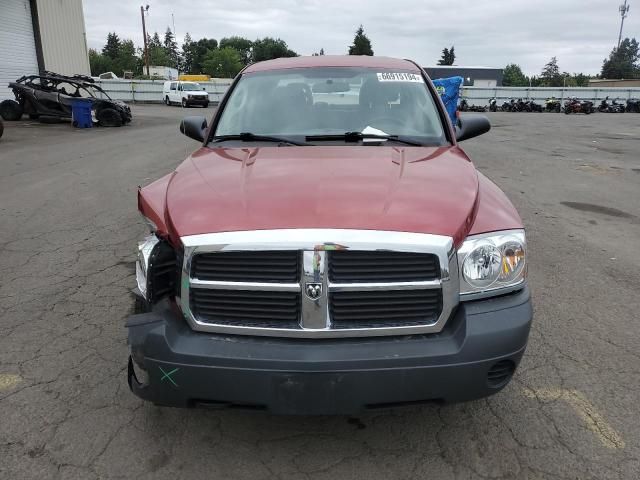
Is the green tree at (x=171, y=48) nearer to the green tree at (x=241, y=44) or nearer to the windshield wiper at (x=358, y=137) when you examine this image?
the green tree at (x=241, y=44)

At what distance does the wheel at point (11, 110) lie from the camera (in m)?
20.0

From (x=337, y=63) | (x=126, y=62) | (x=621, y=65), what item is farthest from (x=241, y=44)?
(x=337, y=63)

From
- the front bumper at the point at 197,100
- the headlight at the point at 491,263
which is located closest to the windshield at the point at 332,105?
the headlight at the point at 491,263

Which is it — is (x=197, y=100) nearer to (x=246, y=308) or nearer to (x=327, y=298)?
(x=246, y=308)

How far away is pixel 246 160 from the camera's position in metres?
2.96

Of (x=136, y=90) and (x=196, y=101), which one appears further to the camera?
(x=136, y=90)

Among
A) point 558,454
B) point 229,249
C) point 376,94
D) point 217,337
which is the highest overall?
point 376,94

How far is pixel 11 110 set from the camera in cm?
2014

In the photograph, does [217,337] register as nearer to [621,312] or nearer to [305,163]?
[305,163]

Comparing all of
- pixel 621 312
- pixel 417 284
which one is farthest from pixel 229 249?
pixel 621 312

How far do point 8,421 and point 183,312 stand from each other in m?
1.31

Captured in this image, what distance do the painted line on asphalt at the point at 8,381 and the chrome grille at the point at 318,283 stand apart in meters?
1.57

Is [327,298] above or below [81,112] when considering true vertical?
below

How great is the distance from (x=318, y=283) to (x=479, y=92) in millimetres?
45949
